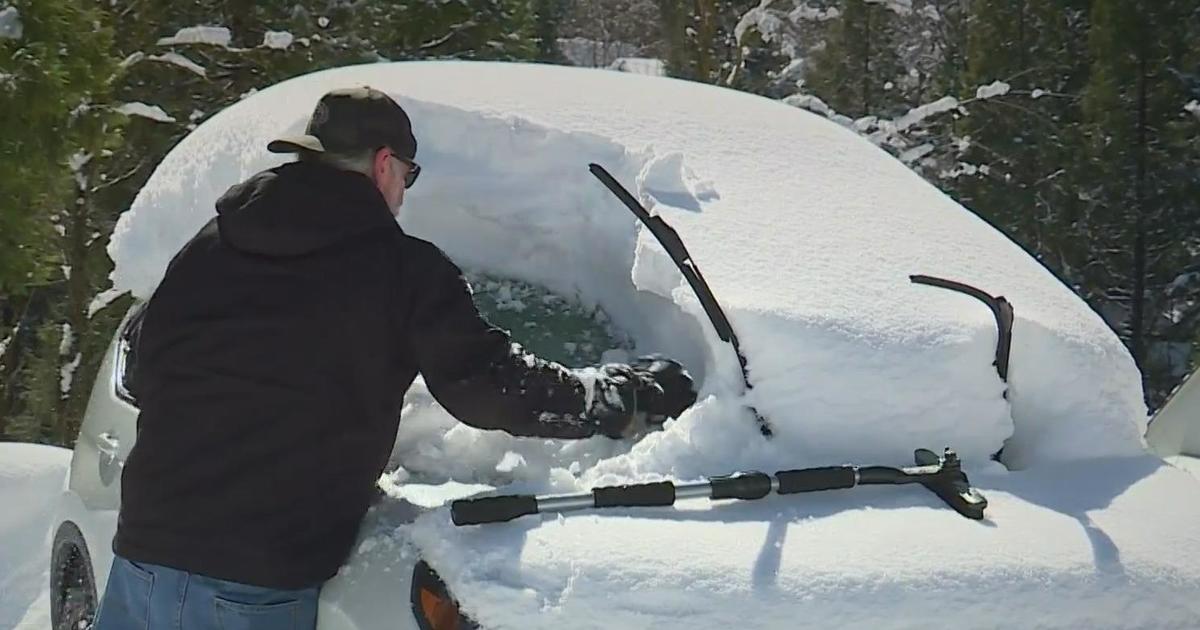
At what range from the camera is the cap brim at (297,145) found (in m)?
1.75

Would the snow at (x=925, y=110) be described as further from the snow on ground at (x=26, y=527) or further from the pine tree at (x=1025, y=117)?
the snow on ground at (x=26, y=527)

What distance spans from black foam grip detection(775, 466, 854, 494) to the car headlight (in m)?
0.56

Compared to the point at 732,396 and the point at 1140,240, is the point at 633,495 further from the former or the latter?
the point at 1140,240

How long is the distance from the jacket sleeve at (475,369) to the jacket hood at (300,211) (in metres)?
0.12

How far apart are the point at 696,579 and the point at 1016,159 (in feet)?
52.4

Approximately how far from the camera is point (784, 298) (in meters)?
2.18

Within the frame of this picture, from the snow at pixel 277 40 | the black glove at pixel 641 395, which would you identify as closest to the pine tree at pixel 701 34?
the snow at pixel 277 40

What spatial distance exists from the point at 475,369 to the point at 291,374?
0.27 meters

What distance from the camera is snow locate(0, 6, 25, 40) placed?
6.30 m

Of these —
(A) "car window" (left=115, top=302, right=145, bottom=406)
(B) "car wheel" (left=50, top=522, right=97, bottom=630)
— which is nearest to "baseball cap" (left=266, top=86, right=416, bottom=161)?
(A) "car window" (left=115, top=302, right=145, bottom=406)

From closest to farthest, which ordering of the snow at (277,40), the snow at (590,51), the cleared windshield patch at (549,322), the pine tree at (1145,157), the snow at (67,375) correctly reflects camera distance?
the cleared windshield patch at (549,322)
the snow at (67,375)
the snow at (277,40)
the pine tree at (1145,157)
the snow at (590,51)

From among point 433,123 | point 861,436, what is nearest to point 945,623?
point 861,436

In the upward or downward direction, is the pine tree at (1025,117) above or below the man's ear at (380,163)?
below

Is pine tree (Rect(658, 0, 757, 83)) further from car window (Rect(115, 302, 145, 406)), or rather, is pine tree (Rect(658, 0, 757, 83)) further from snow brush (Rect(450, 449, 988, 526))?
snow brush (Rect(450, 449, 988, 526))
